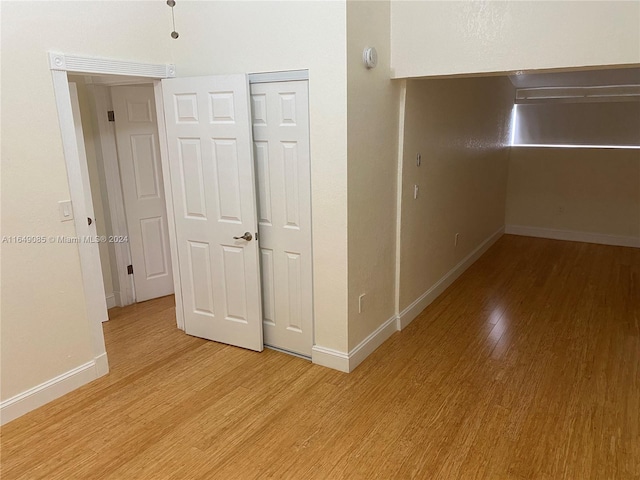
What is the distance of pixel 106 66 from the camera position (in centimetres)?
290

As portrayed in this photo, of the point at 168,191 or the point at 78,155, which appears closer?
the point at 78,155

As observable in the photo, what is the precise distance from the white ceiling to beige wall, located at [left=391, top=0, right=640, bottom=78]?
9.17ft

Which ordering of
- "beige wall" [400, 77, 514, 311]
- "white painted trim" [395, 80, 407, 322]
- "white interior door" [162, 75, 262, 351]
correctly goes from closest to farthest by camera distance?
"white interior door" [162, 75, 262, 351]
"white painted trim" [395, 80, 407, 322]
"beige wall" [400, 77, 514, 311]

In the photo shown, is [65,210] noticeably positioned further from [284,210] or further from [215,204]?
[284,210]

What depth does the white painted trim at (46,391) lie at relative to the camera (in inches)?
104

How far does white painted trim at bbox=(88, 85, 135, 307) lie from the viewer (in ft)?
12.8

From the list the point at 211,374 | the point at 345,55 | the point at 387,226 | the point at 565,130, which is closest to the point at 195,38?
the point at 345,55

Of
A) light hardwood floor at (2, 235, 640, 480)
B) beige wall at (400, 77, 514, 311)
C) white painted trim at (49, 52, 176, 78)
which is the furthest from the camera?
beige wall at (400, 77, 514, 311)

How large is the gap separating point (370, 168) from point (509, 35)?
112cm

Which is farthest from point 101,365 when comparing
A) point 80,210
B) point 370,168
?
point 370,168

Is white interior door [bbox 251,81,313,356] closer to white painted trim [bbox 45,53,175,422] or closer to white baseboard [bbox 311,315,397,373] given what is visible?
white baseboard [bbox 311,315,397,373]

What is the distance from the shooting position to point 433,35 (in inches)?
115

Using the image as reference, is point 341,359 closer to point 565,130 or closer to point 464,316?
point 464,316

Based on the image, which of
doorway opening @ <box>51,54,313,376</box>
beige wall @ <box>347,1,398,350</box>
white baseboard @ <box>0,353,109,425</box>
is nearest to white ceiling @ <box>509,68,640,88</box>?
beige wall @ <box>347,1,398,350</box>
